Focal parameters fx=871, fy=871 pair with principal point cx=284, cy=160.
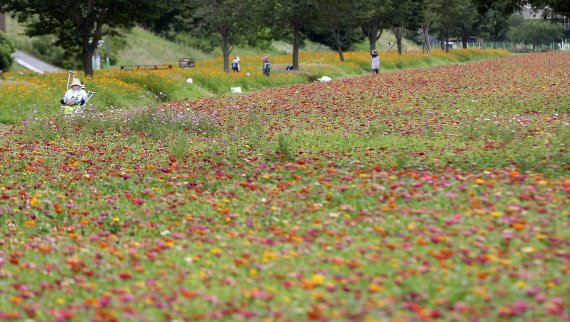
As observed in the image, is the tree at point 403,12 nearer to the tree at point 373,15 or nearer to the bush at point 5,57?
the tree at point 373,15

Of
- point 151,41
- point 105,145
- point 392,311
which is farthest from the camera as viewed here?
point 151,41

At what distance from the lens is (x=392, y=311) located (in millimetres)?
5266

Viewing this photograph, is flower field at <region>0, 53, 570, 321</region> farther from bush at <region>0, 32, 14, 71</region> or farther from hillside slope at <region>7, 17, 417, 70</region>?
hillside slope at <region>7, 17, 417, 70</region>

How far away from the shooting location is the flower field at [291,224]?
5598 millimetres

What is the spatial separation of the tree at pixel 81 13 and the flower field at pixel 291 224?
1804 centimetres

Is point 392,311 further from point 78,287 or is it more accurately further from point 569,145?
point 569,145

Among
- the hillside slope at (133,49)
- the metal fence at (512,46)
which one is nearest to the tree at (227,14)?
the hillside slope at (133,49)

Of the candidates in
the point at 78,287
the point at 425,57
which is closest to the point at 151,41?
the point at 425,57

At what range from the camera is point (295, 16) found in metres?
48.2

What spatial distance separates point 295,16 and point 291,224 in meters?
41.1

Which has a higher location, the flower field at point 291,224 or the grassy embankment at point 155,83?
the flower field at point 291,224

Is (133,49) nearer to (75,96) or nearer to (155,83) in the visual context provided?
(155,83)

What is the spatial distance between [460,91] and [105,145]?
15.3m

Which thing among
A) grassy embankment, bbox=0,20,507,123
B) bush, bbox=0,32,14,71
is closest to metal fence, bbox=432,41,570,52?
grassy embankment, bbox=0,20,507,123
